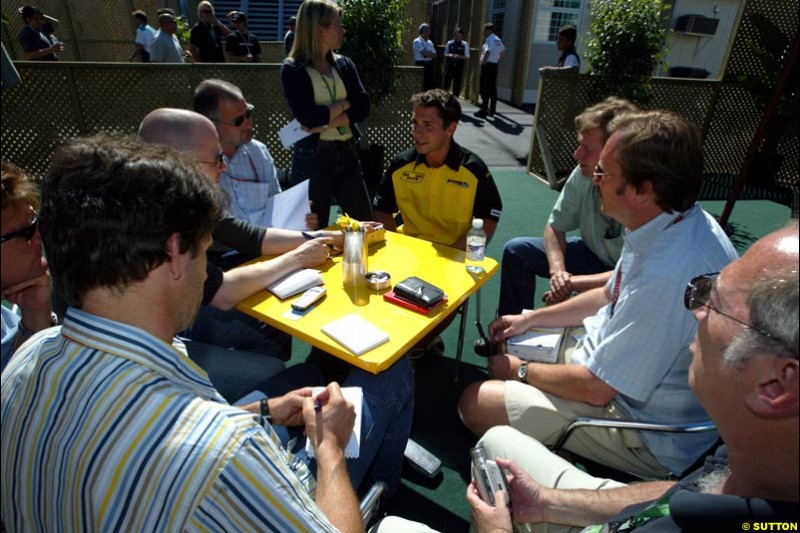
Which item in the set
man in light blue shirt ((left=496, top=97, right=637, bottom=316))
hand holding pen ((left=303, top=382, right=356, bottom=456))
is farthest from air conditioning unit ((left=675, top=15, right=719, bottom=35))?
hand holding pen ((left=303, top=382, right=356, bottom=456))

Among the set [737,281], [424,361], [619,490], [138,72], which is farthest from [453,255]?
[138,72]

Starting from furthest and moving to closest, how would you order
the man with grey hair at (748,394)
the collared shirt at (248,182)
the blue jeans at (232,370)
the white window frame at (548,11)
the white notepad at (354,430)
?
1. the white window frame at (548,11)
2. the collared shirt at (248,182)
3. the blue jeans at (232,370)
4. the white notepad at (354,430)
5. the man with grey hair at (748,394)

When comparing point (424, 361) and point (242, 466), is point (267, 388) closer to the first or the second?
point (242, 466)

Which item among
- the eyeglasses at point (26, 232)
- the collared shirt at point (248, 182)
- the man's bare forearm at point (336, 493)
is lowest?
the man's bare forearm at point (336, 493)

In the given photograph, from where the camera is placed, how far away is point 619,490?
1437mm

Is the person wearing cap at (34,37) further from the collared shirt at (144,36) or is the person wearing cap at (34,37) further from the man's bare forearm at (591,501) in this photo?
the man's bare forearm at (591,501)

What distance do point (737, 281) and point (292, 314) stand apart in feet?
5.03

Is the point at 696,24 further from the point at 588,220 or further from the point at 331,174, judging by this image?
the point at 331,174

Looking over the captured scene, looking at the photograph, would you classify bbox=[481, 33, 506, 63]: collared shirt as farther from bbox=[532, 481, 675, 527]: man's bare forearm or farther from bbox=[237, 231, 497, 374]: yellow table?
bbox=[532, 481, 675, 527]: man's bare forearm

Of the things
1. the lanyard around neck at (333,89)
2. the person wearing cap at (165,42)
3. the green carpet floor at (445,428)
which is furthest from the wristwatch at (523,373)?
the person wearing cap at (165,42)

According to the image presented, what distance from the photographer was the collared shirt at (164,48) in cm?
796

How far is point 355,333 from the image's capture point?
71.9 inches

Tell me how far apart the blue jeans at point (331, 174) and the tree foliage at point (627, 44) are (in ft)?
14.1

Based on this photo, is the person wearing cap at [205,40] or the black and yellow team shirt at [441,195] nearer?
the black and yellow team shirt at [441,195]
